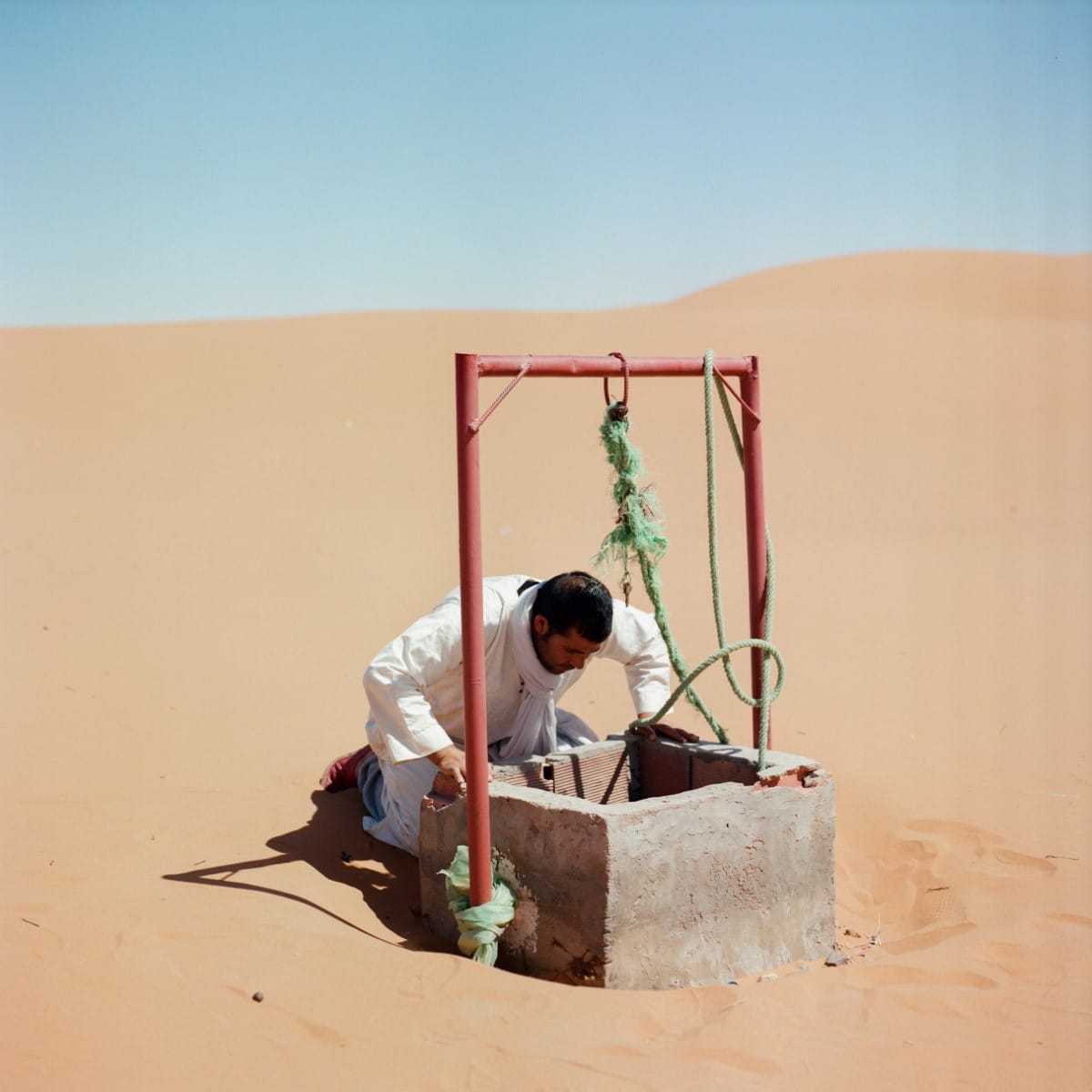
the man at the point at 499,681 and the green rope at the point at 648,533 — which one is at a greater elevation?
the green rope at the point at 648,533

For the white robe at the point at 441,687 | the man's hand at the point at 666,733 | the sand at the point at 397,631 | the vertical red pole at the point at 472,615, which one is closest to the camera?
the sand at the point at 397,631

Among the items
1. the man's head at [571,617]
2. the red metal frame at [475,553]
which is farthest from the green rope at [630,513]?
the red metal frame at [475,553]

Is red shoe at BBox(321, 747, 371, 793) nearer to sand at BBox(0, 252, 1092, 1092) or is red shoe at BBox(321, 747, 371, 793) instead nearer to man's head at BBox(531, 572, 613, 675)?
sand at BBox(0, 252, 1092, 1092)

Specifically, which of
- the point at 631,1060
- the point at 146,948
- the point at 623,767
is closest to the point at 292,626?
the point at 623,767

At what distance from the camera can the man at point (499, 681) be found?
14.2ft

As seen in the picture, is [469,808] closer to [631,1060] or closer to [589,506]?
[631,1060]

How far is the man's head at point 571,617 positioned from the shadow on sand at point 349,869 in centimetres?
103

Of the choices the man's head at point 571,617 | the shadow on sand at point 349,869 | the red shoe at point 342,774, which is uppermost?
the man's head at point 571,617

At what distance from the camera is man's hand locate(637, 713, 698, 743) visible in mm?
4848

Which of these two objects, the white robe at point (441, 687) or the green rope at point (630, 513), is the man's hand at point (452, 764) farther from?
the green rope at point (630, 513)

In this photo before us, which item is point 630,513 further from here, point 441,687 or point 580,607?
point 441,687

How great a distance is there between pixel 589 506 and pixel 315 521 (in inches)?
115

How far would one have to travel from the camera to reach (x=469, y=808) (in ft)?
12.8

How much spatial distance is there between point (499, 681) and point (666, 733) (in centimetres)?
68
